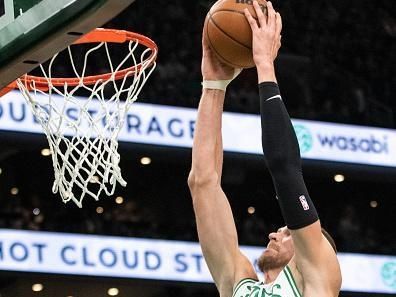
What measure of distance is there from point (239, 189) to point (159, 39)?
2.76 meters

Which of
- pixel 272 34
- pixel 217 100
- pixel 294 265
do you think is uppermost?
pixel 272 34

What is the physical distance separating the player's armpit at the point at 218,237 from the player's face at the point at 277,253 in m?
0.06

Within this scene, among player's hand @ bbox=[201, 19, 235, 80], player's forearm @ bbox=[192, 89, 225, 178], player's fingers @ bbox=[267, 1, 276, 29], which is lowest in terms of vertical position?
player's forearm @ bbox=[192, 89, 225, 178]

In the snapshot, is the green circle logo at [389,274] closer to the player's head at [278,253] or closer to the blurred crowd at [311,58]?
the blurred crowd at [311,58]

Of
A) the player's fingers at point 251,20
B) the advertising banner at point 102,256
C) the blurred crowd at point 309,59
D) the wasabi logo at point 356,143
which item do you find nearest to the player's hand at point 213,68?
the player's fingers at point 251,20

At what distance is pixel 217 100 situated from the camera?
4.06m

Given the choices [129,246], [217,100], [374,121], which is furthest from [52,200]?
[217,100]

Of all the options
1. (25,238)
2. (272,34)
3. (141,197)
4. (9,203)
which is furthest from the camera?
(141,197)

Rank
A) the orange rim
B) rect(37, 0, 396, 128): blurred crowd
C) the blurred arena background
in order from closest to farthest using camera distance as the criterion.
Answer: the orange rim → the blurred arena background → rect(37, 0, 396, 128): blurred crowd

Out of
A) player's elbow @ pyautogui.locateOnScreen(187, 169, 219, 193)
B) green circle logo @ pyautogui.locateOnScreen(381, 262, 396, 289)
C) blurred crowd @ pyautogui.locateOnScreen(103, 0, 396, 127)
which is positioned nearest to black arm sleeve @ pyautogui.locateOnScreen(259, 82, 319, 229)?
player's elbow @ pyautogui.locateOnScreen(187, 169, 219, 193)

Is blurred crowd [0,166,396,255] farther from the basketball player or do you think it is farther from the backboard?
the backboard

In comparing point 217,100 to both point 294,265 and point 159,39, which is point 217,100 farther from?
point 159,39

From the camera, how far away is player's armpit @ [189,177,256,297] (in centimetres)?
A: 396

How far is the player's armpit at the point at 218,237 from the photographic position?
13.0ft
